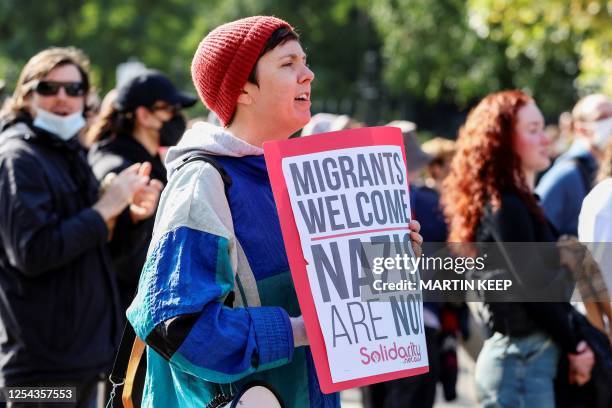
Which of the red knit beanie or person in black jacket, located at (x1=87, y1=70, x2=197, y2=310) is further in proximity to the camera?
person in black jacket, located at (x1=87, y1=70, x2=197, y2=310)

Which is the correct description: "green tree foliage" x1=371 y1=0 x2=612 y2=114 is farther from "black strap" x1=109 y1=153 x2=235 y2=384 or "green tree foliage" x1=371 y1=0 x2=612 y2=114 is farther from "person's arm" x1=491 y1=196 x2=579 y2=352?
"black strap" x1=109 y1=153 x2=235 y2=384

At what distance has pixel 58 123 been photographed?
4.68 meters

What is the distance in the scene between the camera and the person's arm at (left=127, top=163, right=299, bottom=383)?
2.42 meters

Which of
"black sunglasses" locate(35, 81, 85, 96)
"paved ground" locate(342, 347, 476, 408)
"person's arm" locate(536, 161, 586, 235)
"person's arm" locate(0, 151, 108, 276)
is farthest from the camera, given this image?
"paved ground" locate(342, 347, 476, 408)

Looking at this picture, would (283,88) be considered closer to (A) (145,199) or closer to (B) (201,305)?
(B) (201,305)

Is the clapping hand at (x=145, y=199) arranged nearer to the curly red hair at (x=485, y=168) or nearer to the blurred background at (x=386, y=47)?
the curly red hair at (x=485, y=168)

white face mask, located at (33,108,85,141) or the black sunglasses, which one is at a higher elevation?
the black sunglasses

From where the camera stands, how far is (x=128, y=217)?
4945 mm

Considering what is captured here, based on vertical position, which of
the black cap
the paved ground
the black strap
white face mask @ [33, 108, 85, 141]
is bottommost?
the paved ground

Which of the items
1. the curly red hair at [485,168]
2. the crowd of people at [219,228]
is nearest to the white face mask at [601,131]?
the crowd of people at [219,228]

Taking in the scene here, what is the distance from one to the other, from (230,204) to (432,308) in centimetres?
327

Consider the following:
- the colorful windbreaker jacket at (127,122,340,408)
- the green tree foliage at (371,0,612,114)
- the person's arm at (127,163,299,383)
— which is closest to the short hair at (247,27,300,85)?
the colorful windbreaker jacket at (127,122,340,408)

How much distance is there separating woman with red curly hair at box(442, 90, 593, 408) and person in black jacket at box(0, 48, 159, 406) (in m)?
1.45

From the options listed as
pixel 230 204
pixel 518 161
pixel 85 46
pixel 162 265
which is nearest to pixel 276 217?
pixel 230 204
